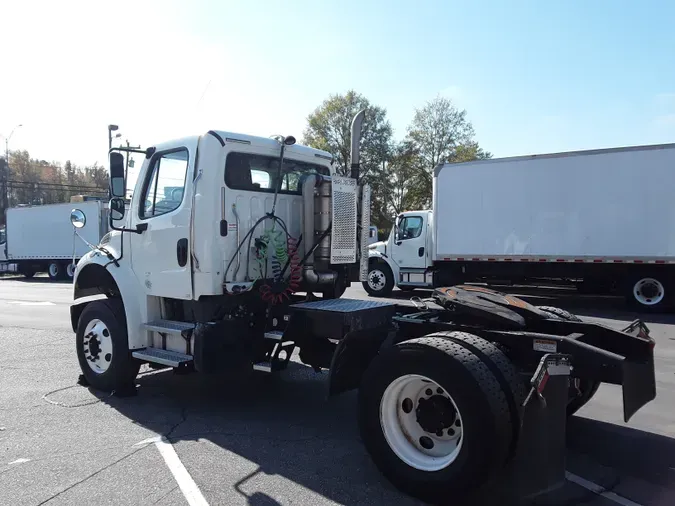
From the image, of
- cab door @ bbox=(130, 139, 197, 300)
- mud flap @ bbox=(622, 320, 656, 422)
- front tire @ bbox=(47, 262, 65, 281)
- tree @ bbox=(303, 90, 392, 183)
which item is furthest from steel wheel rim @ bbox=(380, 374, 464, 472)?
tree @ bbox=(303, 90, 392, 183)

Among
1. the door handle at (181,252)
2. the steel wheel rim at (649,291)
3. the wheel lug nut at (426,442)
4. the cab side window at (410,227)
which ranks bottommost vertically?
the wheel lug nut at (426,442)

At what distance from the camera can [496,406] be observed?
339cm

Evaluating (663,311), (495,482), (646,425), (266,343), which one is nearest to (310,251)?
(266,343)

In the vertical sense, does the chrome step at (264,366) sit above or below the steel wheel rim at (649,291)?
below

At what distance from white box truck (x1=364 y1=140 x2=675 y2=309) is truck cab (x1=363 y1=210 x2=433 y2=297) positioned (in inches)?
1.1

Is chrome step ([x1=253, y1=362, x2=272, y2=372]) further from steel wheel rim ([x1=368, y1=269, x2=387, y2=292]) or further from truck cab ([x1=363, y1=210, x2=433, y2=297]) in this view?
steel wheel rim ([x1=368, y1=269, x2=387, y2=292])

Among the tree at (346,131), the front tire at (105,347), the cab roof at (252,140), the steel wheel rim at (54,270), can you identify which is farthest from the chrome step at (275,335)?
the tree at (346,131)

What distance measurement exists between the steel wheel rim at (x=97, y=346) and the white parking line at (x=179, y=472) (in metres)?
1.67

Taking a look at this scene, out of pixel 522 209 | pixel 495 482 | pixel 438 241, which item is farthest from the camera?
→ pixel 438 241

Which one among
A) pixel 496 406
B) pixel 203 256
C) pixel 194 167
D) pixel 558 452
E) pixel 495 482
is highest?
pixel 194 167

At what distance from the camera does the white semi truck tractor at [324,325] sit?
3.55 m

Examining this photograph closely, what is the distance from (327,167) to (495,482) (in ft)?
12.9

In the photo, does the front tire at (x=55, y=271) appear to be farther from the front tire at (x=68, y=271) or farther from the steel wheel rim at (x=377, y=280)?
the steel wheel rim at (x=377, y=280)

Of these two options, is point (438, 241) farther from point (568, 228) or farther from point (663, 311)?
point (663, 311)
